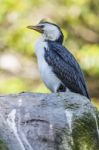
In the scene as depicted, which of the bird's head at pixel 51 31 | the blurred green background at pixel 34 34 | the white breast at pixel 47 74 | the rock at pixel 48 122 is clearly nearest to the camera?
the rock at pixel 48 122

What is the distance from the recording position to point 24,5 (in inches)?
513

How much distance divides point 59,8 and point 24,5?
2.39 feet

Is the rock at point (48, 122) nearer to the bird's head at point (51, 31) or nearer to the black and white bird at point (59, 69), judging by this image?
the black and white bird at point (59, 69)

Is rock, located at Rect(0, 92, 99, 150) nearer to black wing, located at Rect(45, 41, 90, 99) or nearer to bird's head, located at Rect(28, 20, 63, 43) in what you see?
black wing, located at Rect(45, 41, 90, 99)

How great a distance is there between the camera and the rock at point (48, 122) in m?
6.74

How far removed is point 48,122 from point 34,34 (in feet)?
18.6

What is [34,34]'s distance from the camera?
12422 millimetres

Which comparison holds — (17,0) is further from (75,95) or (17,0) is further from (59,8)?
(75,95)

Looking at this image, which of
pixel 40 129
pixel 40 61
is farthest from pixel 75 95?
pixel 40 61

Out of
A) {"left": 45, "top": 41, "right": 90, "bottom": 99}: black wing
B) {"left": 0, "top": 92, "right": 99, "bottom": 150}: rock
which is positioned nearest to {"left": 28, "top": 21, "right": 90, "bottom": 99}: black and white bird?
{"left": 45, "top": 41, "right": 90, "bottom": 99}: black wing

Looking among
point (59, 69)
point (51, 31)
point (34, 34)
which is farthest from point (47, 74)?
point (34, 34)

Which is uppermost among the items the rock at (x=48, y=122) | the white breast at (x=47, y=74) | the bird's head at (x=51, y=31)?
the bird's head at (x=51, y=31)

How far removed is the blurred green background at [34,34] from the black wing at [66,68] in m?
4.45

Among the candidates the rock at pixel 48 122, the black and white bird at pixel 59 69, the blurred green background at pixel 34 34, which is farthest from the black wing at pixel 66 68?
the blurred green background at pixel 34 34
